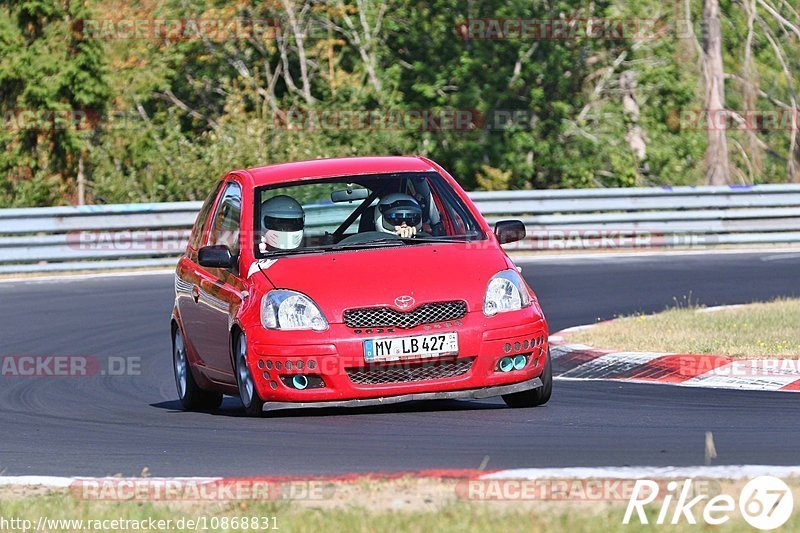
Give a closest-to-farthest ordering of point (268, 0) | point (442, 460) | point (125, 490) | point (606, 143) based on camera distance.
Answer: point (125, 490) < point (442, 460) < point (606, 143) < point (268, 0)

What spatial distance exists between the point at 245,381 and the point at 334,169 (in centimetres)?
163

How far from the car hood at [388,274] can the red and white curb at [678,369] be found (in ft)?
6.36

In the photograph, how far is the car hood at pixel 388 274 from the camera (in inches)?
339

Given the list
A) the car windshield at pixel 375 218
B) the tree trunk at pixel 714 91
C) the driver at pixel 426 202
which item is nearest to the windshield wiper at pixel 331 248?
the car windshield at pixel 375 218

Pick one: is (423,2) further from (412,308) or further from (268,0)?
(412,308)

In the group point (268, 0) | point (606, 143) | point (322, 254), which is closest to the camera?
point (322, 254)

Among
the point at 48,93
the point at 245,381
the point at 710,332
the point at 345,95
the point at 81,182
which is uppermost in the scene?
the point at 245,381

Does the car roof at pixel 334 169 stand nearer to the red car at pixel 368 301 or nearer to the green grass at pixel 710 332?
the red car at pixel 368 301

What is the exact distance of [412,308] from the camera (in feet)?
28.1

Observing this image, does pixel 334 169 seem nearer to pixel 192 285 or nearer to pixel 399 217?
pixel 399 217

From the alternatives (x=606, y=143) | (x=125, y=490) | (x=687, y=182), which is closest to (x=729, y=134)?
(x=687, y=182)

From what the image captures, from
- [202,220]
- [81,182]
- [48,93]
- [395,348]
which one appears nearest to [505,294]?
[395,348]

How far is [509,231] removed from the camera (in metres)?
9.66

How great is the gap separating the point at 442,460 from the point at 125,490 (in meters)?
1.43
